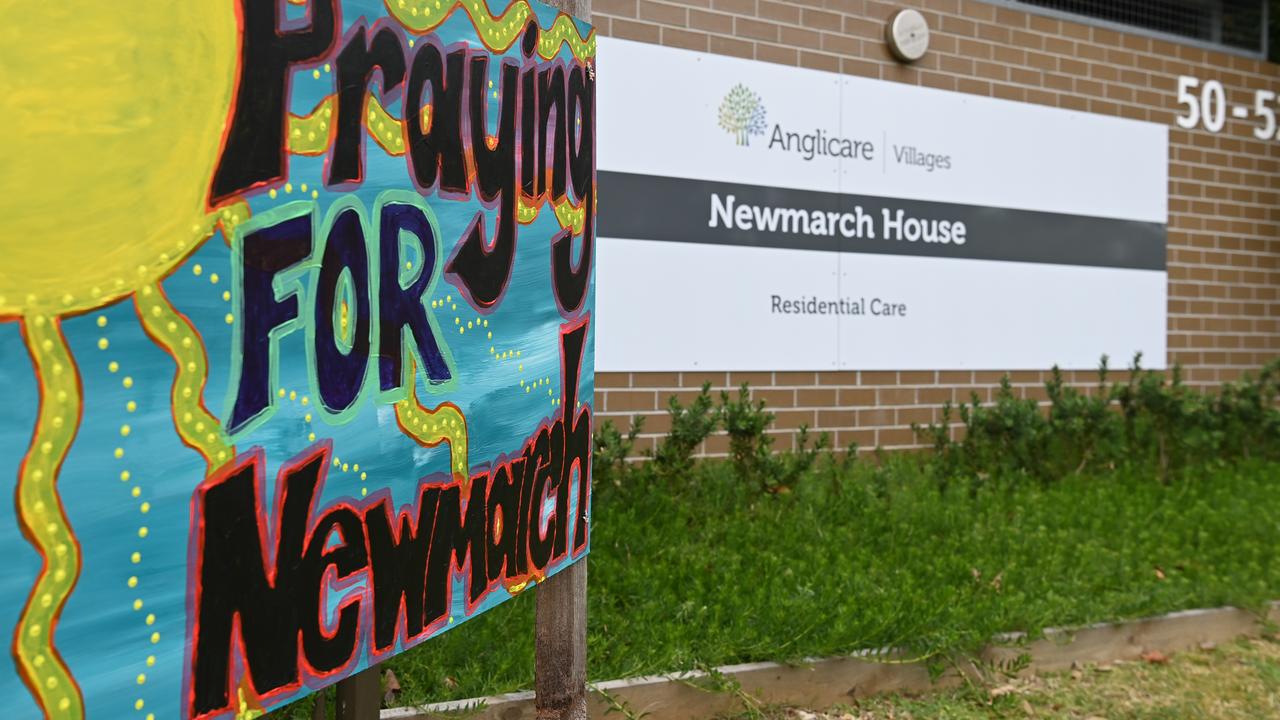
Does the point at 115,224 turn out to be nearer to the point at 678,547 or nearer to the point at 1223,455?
the point at 678,547

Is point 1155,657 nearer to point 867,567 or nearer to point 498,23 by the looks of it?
point 867,567

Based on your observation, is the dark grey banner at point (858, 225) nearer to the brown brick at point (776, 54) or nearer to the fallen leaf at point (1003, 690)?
the brown brick at point (776, 54)

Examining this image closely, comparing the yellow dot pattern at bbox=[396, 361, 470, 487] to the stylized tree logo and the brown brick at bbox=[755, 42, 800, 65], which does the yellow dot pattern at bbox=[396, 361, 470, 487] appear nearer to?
the stylized tree logo

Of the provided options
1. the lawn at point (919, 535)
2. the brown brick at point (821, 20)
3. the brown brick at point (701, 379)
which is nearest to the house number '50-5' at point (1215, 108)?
the lawn at point (919, 535)

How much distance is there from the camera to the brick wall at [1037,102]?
23.9 feet

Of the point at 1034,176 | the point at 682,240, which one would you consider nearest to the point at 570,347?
the point at 682,240

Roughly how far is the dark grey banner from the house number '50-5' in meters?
1.00

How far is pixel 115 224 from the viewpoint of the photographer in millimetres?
1896

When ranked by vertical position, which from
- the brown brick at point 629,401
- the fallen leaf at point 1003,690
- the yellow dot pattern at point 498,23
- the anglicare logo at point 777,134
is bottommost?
the fallen leaf at point 1003,690

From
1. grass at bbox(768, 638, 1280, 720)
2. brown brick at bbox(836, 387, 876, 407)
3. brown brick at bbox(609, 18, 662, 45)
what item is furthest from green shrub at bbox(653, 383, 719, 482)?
brown brick at bbox(609, 18, 662, 45)

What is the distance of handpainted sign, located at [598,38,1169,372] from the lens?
23.2 ft

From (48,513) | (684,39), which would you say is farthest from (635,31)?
(48,513)

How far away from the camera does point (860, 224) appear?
7.89m

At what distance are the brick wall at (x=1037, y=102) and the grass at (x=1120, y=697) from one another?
2.71 metres
